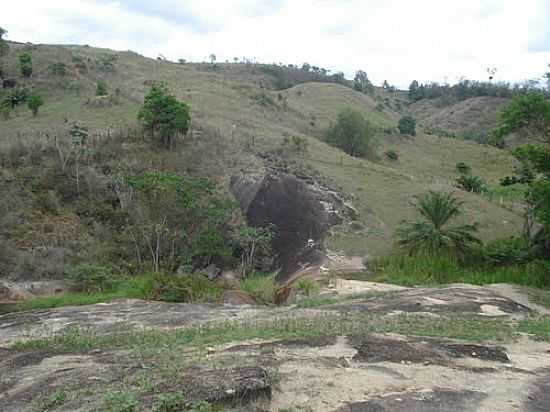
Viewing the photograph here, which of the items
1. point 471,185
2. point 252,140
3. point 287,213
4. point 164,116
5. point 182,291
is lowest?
point 182,291

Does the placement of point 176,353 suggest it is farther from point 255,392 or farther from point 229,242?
point 229,242

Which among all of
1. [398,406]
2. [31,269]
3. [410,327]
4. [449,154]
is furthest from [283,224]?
[449,154]

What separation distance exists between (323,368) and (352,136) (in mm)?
35612

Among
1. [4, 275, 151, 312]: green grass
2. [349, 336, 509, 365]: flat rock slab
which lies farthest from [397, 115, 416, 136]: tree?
[349, 336, 509, 365]: flat rock slab

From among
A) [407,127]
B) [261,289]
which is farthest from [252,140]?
[407,127]

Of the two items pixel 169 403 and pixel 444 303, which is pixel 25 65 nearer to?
pixel 444 303

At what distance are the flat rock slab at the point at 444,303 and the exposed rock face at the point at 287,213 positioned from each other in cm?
813

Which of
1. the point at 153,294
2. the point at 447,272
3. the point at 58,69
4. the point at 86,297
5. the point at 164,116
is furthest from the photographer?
the point at 58,69

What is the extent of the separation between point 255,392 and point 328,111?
5240 centimetres

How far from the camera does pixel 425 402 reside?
259 inches

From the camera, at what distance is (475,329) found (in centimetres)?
1022

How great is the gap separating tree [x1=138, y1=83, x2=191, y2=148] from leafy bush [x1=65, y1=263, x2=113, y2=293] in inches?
481

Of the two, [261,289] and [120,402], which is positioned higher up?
[120,402]

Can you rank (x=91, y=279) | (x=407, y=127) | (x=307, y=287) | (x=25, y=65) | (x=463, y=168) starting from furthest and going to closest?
(x=407, y=127) < (x=463, y=168) < (x=25, y=65) < (x=91, y=279) < (x=307, y=287)
